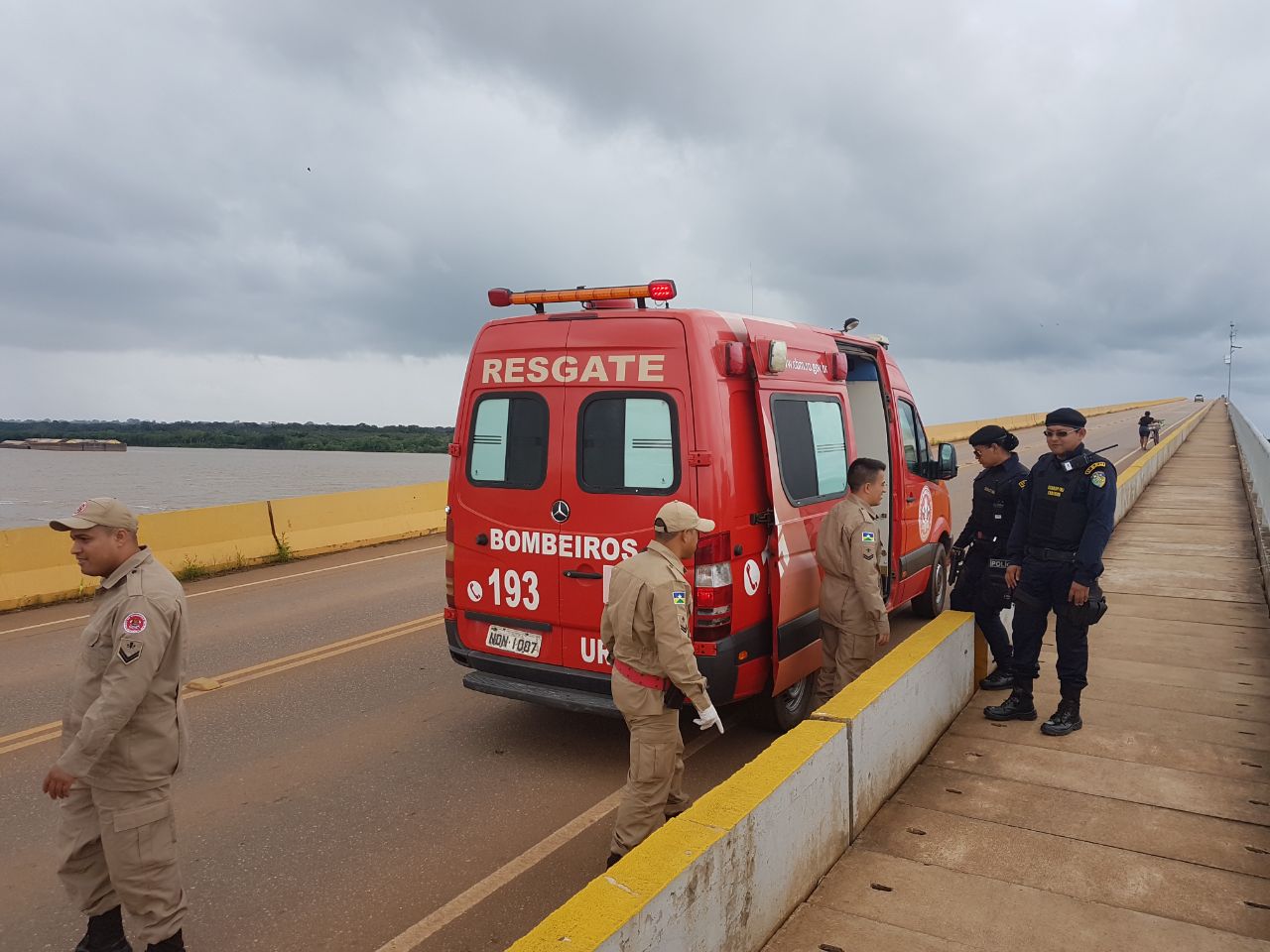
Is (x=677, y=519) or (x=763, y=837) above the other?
(x=677, y=519)

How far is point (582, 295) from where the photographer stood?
4.80 m

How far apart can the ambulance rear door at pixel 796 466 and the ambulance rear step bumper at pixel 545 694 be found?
996mm

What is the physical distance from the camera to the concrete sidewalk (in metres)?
2.84

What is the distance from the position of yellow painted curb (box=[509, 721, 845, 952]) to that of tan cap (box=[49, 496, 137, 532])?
6.49ft

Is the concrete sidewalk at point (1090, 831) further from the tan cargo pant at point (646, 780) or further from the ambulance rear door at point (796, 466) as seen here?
the ambulance rear door at point (796, 466)

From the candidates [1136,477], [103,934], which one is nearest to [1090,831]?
[103,934]

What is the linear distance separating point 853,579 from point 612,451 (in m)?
1.53

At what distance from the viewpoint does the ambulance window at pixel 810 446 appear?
480 cm

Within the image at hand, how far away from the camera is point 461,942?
3.09m

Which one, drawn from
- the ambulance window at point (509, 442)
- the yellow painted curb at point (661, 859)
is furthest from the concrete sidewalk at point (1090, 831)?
the ambulance window at point (509, 442)

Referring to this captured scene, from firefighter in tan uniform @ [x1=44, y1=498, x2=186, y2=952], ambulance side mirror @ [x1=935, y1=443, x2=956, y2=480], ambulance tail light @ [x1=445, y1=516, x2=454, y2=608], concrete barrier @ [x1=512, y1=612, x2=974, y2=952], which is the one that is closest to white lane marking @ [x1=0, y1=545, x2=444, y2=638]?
ambulance tail light @ [x1=445, y1=516, x2=454, y2=608]

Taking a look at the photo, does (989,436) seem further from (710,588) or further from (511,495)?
(511,495)

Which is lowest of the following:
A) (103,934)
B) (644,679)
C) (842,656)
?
(103,934)

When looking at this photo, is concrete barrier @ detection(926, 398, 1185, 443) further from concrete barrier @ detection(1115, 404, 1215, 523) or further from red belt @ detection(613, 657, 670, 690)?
red belt @ detection(613, 657, 670, 690)
